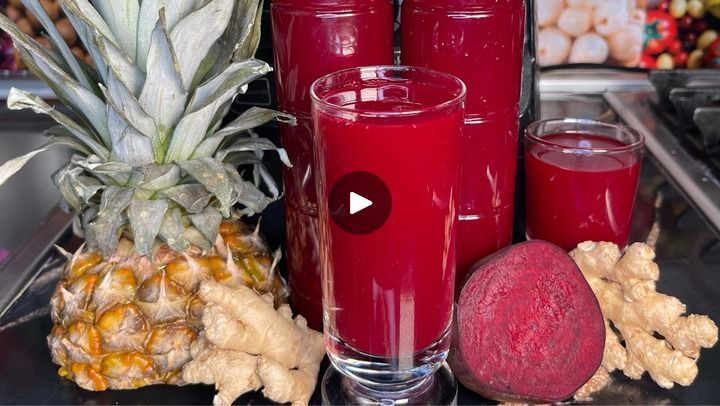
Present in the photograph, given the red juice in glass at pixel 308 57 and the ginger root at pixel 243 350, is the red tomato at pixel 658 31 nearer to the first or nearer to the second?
the red juice in glass at pixel 308 57

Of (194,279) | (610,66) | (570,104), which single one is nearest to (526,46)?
(194,279)

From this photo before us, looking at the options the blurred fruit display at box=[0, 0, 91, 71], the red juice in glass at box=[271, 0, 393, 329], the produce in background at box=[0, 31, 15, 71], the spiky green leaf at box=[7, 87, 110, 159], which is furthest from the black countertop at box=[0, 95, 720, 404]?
the produce in background at box=[0, 31, 15, 71]

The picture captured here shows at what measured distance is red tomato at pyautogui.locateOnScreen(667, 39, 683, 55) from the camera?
1.48 metres

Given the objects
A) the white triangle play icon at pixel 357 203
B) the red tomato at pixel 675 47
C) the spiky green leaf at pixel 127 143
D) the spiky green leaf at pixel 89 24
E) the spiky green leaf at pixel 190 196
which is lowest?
the red tomato at pixel 675 47

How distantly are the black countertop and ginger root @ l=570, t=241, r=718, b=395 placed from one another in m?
0.02

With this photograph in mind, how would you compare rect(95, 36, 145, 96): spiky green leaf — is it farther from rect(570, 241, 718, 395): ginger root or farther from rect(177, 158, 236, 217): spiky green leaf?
rect(570, 241, 718, 395): ginger root

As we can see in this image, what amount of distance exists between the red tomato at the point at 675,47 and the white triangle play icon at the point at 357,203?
113 cm

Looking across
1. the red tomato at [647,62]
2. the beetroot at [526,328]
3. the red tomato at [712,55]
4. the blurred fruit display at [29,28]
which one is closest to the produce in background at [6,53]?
the blurred fruit display at [29,28]

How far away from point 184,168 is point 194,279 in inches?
4.5

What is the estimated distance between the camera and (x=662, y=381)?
27.6 inches

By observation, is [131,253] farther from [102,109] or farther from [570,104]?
[570,104]

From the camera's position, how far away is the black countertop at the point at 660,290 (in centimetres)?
71

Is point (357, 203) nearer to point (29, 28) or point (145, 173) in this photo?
point (145, 173)

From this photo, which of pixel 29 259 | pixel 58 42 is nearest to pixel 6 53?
pixel 29 259
